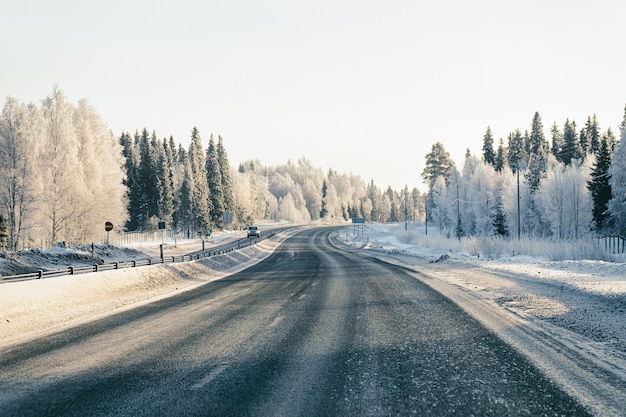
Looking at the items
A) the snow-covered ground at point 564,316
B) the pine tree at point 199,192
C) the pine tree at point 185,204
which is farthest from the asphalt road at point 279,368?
the pine tree at point 185,204

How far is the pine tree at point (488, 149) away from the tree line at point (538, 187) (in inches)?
8.3

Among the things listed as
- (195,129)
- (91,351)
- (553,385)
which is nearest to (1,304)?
(91,351)

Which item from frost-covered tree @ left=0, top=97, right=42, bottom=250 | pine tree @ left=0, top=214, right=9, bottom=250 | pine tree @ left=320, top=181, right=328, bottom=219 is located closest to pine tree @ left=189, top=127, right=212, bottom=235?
frost-covered tree @ left=0, top=97, right=42, bottom=250

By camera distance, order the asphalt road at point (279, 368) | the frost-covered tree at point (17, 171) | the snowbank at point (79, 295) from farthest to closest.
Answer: the frost-covered tree at point (17, 171) < the snowbank at point (79, 295) < the asphalt road at point (279, 368)

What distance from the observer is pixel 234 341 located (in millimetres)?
7934

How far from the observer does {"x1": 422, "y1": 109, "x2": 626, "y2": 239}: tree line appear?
157 ft

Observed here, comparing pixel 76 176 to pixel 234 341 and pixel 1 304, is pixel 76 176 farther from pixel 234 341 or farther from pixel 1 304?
pixel 234 341

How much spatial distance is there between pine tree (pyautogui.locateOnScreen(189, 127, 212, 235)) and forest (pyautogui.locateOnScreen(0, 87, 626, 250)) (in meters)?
0.20

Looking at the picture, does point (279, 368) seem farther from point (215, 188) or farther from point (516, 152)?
point (516, 152)

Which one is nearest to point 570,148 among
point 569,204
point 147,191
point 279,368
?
point 569,204

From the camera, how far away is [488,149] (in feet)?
324

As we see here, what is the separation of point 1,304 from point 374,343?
29.4 feet

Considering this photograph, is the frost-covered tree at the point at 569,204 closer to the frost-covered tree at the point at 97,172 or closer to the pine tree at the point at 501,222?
the pine tree at the point at 501,222

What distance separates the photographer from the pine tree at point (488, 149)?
320 ft
